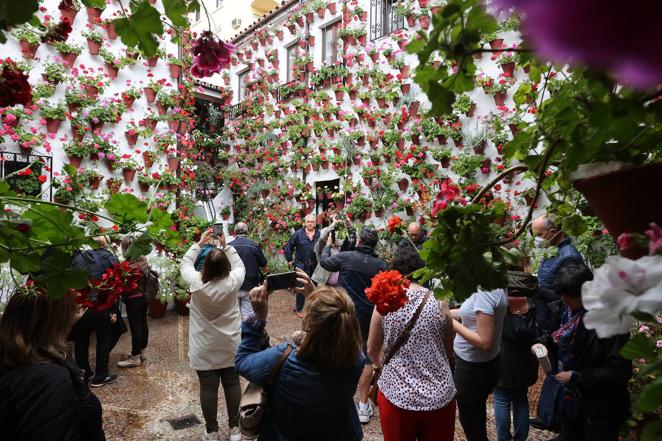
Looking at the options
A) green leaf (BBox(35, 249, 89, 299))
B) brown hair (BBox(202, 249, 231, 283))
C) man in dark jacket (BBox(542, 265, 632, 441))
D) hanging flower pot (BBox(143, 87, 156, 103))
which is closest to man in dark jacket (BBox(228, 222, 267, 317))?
brown hair (BBox(202, 249, 231, 283))

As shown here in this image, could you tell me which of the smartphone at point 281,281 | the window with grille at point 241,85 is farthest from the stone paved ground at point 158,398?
the window with grille at point 241,85

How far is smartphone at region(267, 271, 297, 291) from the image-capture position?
8.18 ft

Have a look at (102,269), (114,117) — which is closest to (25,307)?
(102,269)

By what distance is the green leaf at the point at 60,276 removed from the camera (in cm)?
115

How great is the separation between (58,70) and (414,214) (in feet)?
Result: 21.6

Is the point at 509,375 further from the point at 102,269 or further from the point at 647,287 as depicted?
the point at 102,269

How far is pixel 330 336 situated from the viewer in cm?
194

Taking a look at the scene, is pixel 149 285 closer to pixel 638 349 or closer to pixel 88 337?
pixel 88 337

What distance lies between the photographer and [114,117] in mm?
7363

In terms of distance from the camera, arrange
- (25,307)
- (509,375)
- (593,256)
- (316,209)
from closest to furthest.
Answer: (25,307), (509,375), (593,256), (316,209)

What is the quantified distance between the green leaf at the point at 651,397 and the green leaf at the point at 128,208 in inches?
51.4

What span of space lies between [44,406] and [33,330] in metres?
0.38

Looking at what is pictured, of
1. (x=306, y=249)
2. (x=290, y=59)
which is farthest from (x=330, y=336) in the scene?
(x=290, y=59)

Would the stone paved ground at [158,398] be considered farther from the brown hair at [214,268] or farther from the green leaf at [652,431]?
the green leaf at [652,431]
